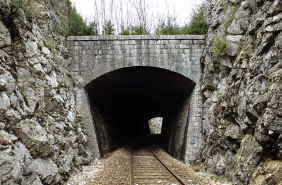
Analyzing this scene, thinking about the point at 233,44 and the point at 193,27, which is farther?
the point at 193,27

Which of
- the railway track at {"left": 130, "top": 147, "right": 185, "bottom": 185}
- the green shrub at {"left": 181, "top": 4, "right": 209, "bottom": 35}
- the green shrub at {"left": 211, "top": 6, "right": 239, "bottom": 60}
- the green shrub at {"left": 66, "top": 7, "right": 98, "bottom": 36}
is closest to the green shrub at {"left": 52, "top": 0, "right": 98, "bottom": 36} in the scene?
the green shrub at {"left": 66, "top": 7, "right": 98, "bottom": 36}

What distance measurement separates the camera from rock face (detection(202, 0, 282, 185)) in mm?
5195

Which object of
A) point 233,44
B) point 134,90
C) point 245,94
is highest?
point 233,44

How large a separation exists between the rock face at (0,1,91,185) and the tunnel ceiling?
259 cm

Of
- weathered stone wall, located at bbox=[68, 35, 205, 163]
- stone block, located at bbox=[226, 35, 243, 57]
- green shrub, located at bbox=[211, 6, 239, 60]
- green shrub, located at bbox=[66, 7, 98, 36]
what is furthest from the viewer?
green shrub, located at bbox=[66, 7, 98, 36]

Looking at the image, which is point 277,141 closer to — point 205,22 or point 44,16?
point 205,22

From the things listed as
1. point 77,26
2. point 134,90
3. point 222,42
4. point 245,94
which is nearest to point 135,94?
point 134,90

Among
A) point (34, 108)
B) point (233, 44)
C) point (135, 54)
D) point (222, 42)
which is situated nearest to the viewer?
point (34, 108)

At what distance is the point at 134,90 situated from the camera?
14703mm

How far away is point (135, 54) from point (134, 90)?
4429mm

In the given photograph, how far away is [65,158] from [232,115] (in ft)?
15.4

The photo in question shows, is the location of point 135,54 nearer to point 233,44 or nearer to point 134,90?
point 233,44

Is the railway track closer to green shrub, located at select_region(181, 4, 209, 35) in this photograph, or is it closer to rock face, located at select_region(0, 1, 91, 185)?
rock face, located at select_region(0, 1, 91, 185)

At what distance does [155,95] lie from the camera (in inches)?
611
